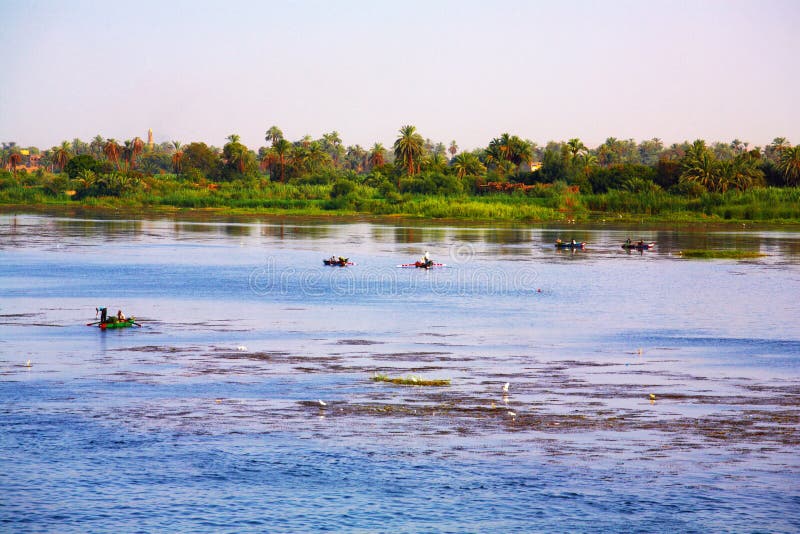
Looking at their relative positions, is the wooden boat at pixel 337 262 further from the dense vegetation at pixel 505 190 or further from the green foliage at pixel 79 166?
the green foliage at pixel 79 166

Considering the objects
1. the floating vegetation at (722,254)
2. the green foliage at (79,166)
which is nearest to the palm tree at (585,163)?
the floating vegetation at (722,254)

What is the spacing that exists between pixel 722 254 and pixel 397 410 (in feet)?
209

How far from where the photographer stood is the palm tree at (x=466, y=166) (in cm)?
18700

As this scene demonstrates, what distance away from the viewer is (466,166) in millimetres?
188875

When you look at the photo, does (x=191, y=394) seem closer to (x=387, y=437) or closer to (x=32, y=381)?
(x=32, y=381)

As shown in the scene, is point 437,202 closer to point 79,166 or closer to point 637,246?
point 637,246

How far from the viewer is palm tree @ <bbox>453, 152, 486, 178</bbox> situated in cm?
18700

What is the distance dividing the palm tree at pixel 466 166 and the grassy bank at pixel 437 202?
58.3ft

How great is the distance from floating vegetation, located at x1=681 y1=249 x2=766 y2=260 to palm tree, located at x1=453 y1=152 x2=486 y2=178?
335 ft

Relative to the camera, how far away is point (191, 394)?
2712 centimetres

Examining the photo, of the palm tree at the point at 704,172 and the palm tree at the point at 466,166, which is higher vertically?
the palm tree at the point at 466,166

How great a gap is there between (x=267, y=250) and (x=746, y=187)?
8403cm

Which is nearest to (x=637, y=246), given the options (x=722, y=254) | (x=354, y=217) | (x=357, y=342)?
(x=722, y=254)

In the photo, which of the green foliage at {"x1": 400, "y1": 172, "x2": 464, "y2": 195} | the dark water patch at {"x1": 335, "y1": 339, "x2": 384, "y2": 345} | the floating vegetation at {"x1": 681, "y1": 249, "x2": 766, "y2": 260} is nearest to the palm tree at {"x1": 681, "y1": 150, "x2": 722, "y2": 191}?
the green foliage at {"x1": 400, "y1": 172, "x2": 464, "y2": 195}
